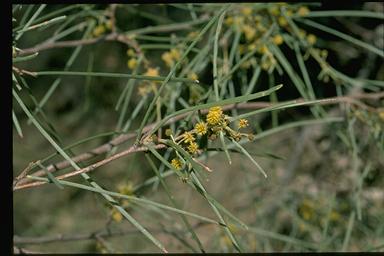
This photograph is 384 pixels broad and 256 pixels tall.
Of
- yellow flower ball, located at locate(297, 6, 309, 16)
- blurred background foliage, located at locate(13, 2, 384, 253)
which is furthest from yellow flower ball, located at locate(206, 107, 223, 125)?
yellow flower ball, located at locate(297, 6, 309, 16)

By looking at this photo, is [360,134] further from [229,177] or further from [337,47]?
[229,177]

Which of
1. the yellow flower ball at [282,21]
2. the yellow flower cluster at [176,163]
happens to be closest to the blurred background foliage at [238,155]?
the yellow flower ball at [282,21]

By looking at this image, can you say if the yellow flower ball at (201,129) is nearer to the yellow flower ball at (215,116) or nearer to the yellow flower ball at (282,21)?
the yellow flower ball at (215,116)

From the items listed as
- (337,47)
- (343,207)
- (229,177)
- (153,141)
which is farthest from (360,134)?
(153,141)

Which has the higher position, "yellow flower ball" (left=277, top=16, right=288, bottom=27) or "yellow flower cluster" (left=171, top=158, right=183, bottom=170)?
"yellow flower ball" (left=277, top=16, right=288, bottom=27)

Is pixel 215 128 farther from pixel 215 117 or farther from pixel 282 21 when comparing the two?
pixel 282 21

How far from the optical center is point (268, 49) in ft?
3.26

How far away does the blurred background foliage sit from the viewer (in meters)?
1.07

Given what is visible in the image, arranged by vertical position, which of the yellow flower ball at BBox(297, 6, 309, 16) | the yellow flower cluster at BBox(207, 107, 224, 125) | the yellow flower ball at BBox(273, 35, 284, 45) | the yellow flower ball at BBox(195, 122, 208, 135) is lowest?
the yellow flower ball at BBox(195, 122, 208, 135)

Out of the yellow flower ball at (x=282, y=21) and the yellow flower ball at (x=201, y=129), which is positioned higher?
the yellow flower ball at (x=282, y=21)

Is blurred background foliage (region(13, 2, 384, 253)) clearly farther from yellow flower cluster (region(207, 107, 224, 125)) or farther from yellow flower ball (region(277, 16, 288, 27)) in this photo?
yellow flower cluster (region(207, 107, 224, 125))

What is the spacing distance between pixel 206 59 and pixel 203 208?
3.35 ft

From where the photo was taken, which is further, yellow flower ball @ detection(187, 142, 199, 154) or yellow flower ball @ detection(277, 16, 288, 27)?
yellow flower ball @ detection(277, 16, 288, 27)

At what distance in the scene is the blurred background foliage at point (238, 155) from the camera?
1.07 m
